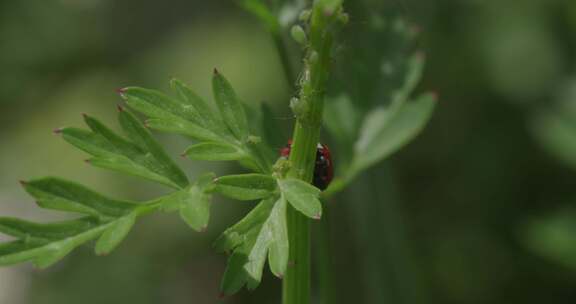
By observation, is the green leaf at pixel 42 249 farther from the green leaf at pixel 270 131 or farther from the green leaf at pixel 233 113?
the green leaf at pixel 270 131

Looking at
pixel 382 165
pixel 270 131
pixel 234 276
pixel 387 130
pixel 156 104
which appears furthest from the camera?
pixel 382 165

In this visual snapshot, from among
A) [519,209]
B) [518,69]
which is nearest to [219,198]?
[519,209]

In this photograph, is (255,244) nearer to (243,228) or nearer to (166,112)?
(243,228)

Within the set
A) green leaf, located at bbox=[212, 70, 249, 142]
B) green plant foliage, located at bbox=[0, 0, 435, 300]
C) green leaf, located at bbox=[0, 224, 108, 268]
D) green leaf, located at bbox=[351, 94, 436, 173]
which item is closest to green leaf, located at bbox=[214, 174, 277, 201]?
green plant foliage, located at bbox=[0, 0, 435, 300]

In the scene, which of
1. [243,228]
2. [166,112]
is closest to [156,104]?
[166,112]

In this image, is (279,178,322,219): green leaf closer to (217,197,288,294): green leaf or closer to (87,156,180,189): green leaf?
(217,197,288,294): green leaf
